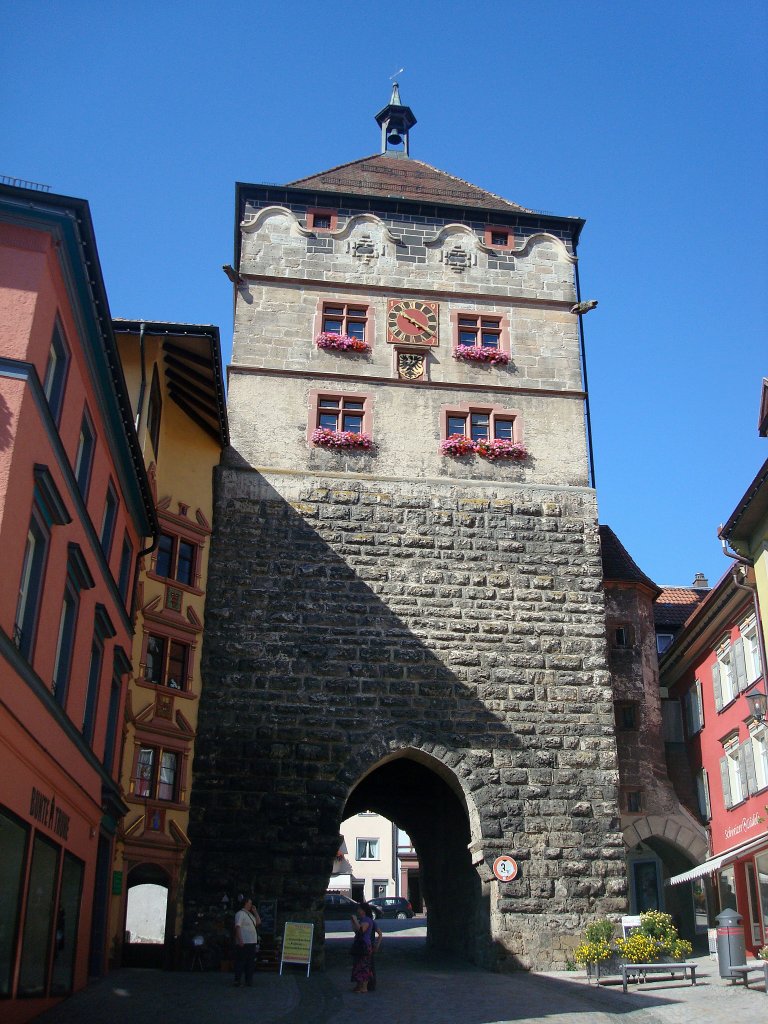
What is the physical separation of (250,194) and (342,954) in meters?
15.5

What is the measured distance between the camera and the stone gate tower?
18094 millimetres

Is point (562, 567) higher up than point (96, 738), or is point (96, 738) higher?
point (562, 567)

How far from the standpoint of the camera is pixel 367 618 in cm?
1950

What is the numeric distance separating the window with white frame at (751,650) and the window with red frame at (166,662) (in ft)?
33.0

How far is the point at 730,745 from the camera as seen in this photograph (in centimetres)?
2172

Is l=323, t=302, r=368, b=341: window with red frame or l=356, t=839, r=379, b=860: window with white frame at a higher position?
l=323, t=302, r=368, b=341: window with red frame

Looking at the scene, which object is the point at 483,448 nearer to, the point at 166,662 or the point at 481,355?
the point at 481,355

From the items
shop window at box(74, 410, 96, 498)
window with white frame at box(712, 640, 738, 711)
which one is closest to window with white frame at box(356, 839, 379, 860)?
window with white frame at box(712, 640, 738, 711)

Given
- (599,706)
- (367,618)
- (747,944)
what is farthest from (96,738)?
(747,944)

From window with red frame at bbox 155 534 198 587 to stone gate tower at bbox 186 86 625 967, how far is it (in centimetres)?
46

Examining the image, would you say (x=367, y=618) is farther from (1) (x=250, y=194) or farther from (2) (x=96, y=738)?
(1) (x=250, y=194)

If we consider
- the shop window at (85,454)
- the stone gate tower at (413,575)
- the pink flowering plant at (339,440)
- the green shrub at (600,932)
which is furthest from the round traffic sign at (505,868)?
the shop window at (85,454)

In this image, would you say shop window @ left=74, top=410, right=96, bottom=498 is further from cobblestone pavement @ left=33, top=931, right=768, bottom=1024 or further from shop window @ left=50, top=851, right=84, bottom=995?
cobblestone pavement @ left=33, top=931, right=768, bottom=1024

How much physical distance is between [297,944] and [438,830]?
296 inches
